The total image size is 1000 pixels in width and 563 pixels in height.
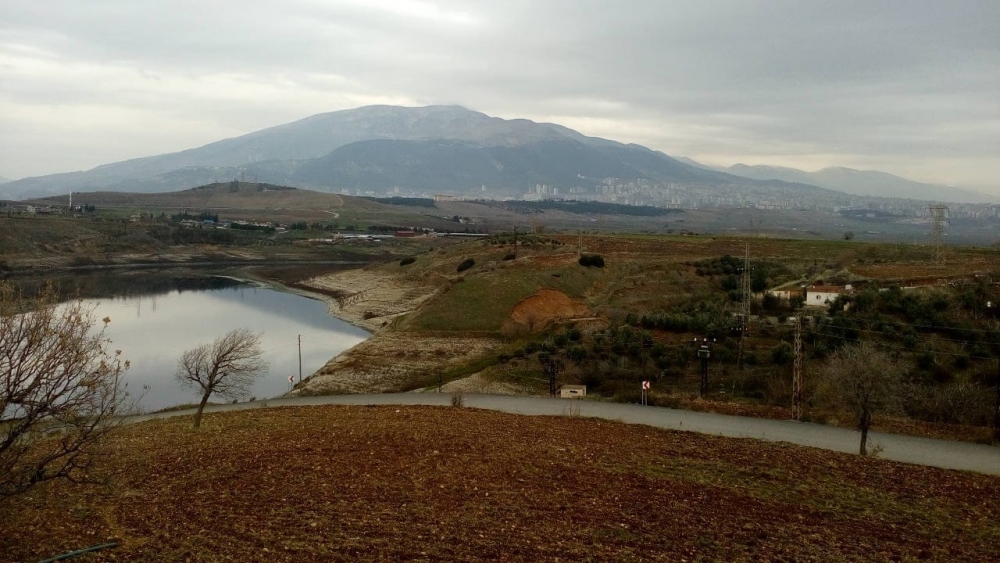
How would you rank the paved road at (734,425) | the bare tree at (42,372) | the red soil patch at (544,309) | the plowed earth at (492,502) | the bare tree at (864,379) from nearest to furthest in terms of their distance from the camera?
1. the bare tree at (42,372)
2. the plowed earth at (492,502)
3. the bare tree at (864,379)
4. the paved road at (734,425)
5. the red soil patch at (544,309)

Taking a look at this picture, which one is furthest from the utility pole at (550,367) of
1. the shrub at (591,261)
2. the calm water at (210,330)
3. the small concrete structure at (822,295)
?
the shrub at (591,261)

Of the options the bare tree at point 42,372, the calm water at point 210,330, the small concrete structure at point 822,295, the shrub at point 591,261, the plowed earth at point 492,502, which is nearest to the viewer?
the bare tree at point 42,372

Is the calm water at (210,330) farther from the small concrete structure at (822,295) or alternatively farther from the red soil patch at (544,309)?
the small concrete structure at (822,295)

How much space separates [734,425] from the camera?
19219 mm

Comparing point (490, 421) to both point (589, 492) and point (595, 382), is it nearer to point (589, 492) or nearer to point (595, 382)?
point (589, 492)

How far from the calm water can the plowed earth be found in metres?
16.4

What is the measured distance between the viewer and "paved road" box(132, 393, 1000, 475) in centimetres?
1622

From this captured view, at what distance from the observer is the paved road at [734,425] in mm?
16219

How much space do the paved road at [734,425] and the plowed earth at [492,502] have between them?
205 centimetres

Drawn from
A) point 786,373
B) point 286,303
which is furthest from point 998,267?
point 286,303

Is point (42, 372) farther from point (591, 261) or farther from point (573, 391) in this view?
point (591, 261)

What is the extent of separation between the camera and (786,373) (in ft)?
82.8

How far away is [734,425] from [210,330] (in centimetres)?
4017

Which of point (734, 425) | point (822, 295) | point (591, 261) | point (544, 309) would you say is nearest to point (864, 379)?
point (734, 425)
